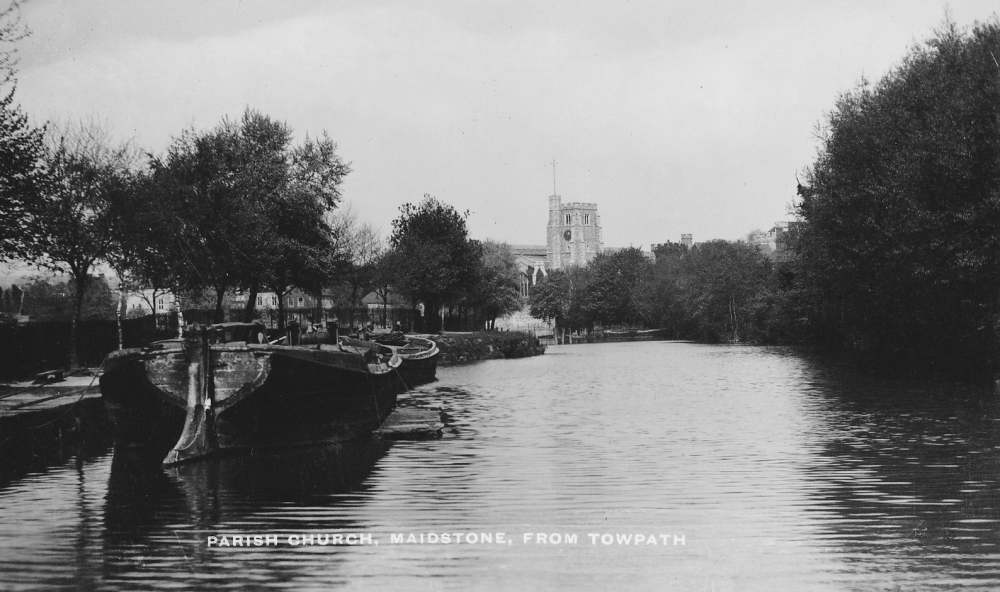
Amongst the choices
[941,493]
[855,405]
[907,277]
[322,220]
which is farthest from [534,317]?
[941,493]

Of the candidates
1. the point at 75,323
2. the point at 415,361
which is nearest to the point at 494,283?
the point at 415,361

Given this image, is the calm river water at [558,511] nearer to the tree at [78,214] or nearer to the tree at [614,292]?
the tree at [78,214]

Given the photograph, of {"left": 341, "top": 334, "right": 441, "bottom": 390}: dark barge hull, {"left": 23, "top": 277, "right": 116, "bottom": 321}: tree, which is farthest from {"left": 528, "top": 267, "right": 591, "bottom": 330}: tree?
{"left": 341, "top": 334, "right": 441, "bottom": 390}: dark barge hull

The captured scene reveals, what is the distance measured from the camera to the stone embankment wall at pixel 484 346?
5747 cm

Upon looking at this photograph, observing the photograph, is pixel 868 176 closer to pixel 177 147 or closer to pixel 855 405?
pixel 855 405

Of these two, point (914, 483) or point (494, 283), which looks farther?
point (494, 283)

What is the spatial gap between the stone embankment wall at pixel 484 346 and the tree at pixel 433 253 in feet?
15.6

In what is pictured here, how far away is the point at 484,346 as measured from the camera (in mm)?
65438

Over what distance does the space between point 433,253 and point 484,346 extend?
8215 millimetres

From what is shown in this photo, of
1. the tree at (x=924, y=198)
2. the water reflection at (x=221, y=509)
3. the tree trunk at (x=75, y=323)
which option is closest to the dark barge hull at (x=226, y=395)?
the water reflection at (x=221, y=509)

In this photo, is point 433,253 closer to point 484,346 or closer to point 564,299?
point 484,346

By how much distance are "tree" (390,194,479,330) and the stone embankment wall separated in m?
4.76

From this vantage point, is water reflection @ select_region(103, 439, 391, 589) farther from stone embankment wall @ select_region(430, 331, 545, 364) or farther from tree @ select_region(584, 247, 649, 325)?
tree @ select_region(584, 247, 649, 325)

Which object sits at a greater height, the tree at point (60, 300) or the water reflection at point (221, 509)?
the tree at point (60, 300)
